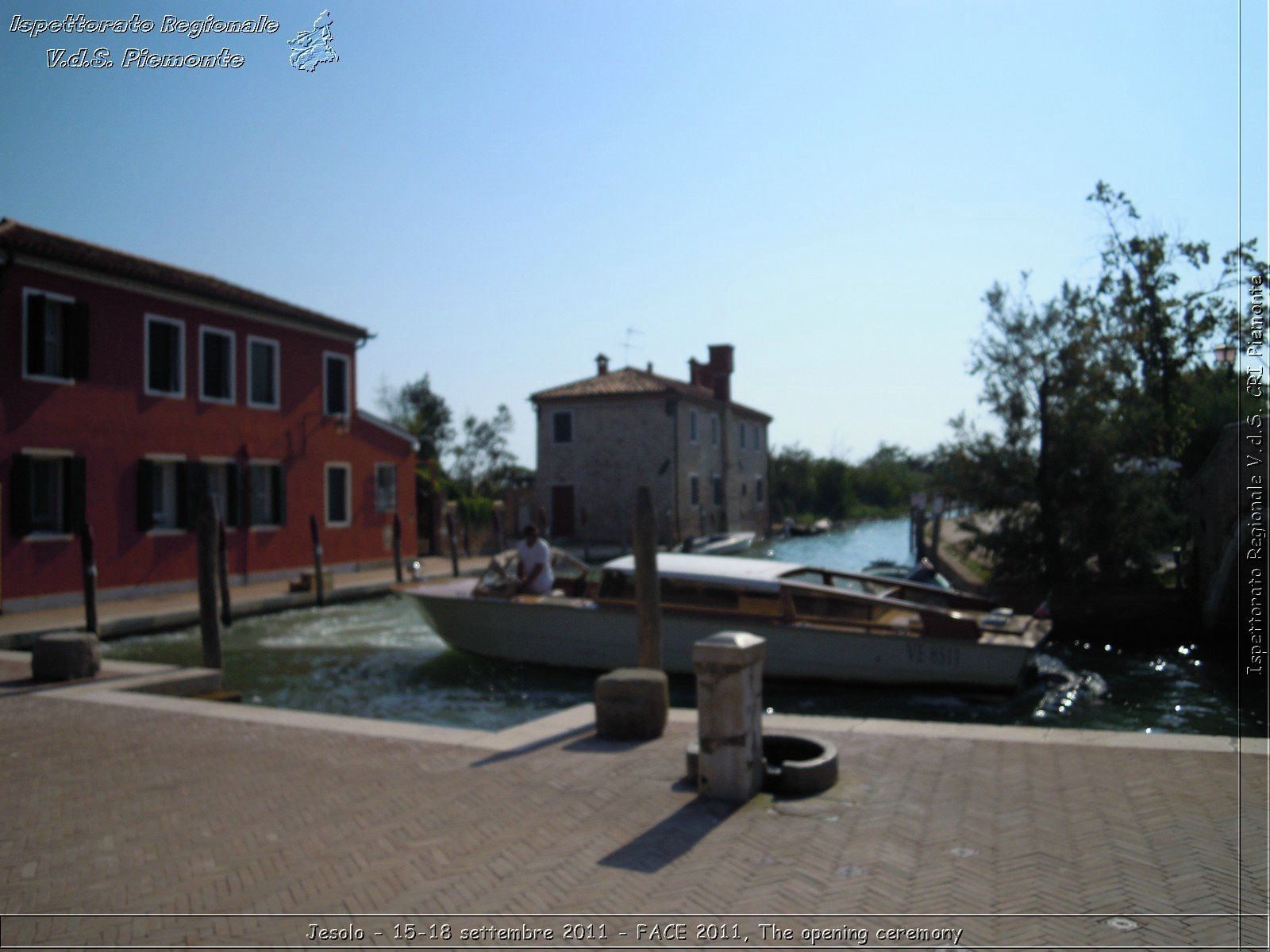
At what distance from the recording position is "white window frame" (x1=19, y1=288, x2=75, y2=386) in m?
16.6

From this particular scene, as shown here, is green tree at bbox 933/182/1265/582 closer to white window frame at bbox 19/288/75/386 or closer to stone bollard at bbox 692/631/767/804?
stone bollard at bbox 692/631/767/804

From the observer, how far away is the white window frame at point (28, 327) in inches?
653

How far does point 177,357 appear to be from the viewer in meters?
19.9

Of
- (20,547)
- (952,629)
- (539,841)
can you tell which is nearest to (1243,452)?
Answer: (952,629)

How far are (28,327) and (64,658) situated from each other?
9.44 m

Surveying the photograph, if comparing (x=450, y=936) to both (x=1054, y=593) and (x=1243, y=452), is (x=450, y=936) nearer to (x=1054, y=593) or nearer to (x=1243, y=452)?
(x=1243, y=452)

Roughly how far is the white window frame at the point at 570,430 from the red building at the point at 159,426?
500 inches

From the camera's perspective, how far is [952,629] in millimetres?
11914

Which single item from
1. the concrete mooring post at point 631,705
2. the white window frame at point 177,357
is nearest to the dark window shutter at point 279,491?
the white window frame at point 177,357

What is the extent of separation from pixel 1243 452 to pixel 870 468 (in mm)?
71588

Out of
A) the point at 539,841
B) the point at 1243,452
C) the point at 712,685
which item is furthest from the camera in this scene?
the point at 1243,452

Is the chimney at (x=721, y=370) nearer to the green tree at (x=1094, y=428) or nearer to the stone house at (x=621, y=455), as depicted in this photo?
the stone house at (x=621, y=455)

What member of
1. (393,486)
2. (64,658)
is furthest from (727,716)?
(393,486)

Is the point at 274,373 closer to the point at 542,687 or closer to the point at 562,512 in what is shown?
the point at 542,687
